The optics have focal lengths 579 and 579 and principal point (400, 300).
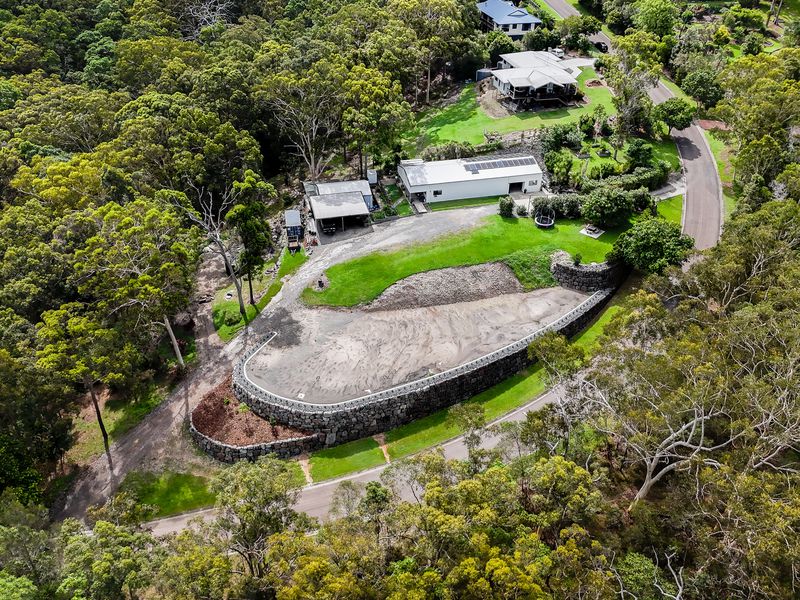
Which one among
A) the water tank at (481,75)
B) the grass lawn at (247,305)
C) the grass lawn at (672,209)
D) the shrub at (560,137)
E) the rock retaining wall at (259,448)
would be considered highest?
the water tank at (481,75)

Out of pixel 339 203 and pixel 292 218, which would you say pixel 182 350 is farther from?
pixel 339 203

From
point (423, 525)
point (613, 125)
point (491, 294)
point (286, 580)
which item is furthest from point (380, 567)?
point (613, 125)

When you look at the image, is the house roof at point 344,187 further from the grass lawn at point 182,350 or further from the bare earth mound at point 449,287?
the grass lawn at point 182,350

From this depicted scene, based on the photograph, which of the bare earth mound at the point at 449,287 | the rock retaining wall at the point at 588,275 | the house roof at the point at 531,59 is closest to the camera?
the bare earth mound at the point at 449,287

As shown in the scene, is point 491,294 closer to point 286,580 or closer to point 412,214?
point 412,214

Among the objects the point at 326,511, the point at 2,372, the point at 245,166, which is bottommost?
the point at 326,511

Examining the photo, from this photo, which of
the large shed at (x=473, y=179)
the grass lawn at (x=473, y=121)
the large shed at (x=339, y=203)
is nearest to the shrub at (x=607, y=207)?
the large shed at (x=473, y=179)

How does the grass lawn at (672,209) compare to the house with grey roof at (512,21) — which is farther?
the house with grey roof at (512,21)
